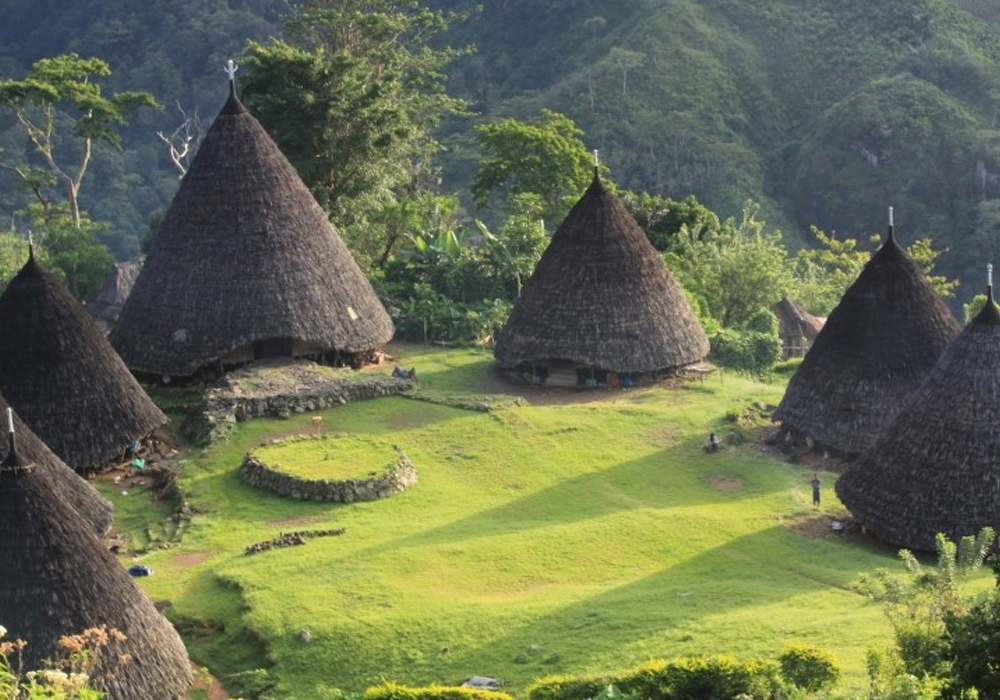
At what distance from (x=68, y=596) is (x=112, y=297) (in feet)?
84.1

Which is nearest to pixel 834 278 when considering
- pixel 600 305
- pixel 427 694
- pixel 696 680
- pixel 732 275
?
pixel 732 275

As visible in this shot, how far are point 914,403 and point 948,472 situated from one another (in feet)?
4.44

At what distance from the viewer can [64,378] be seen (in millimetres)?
28047

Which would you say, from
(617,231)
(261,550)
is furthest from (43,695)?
(617,231)

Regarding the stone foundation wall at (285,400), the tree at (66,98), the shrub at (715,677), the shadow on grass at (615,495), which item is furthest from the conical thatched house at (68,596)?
the tree at (66,98)

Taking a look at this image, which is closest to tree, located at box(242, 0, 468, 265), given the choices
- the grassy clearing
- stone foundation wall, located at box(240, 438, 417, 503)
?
the grassy clearing

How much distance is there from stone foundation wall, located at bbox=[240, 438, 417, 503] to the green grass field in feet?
0.70

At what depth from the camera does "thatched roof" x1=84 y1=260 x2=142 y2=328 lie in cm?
4425

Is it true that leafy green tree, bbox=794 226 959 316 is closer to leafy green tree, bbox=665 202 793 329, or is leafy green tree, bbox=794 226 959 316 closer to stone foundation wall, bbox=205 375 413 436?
leafy green tree, bbox=665 202 793 329

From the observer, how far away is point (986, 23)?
85.8 meters

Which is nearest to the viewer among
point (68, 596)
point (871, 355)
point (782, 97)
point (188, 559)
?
point (68, 596)

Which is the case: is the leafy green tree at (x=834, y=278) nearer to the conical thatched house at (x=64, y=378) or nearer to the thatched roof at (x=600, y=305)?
the thatched roof at (x=600, y=305)

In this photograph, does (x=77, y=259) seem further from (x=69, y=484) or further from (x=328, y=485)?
(x=69, y=484)

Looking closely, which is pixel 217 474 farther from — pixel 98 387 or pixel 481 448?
pixel 481 448
